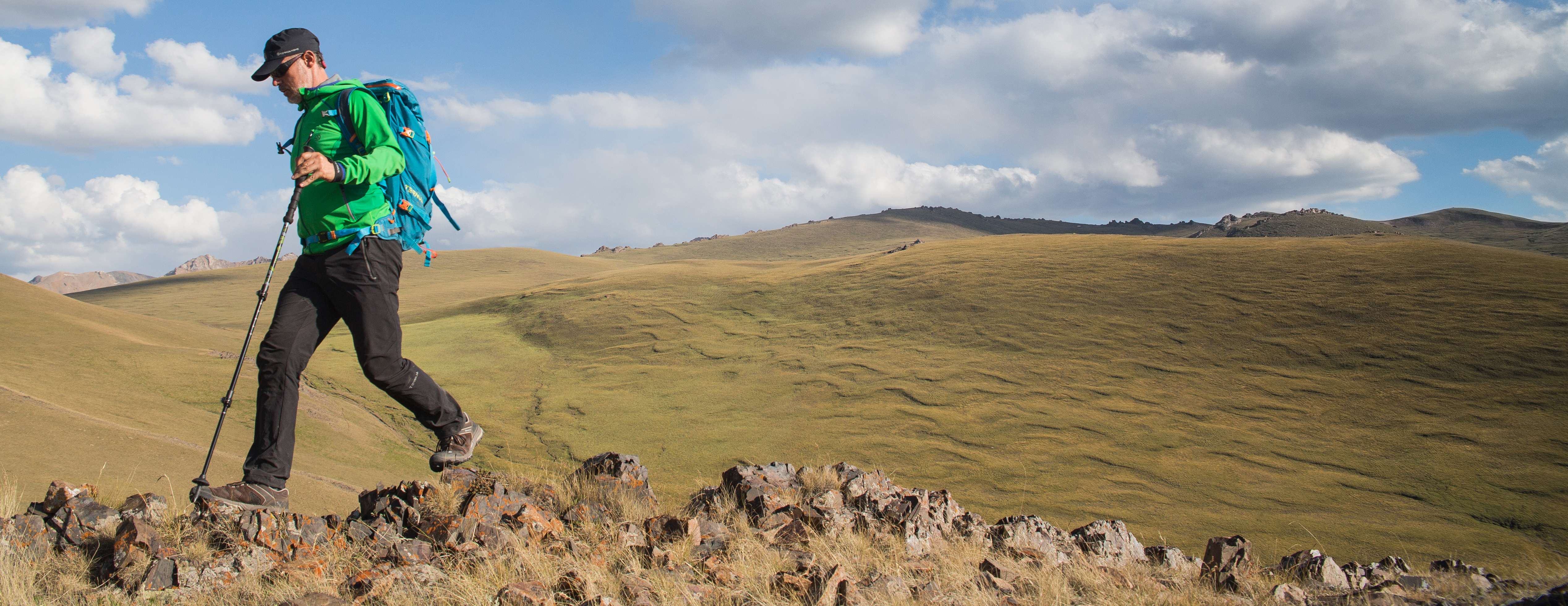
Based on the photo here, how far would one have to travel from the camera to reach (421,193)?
3346mm

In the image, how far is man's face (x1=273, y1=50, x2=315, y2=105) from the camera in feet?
10.1

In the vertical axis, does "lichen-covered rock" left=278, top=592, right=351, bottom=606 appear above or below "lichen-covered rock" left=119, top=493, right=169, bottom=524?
below

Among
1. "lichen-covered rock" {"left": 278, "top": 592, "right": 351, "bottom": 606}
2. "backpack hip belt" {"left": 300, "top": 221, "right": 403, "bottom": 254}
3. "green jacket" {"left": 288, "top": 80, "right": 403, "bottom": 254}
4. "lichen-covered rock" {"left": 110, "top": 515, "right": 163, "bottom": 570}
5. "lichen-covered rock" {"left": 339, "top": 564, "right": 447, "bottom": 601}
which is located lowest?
"lichen-covered rock" {"left": 339, "top": 564, "right": 447, "bottom": 601}

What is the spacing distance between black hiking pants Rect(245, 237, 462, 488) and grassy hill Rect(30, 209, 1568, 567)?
1.70 m

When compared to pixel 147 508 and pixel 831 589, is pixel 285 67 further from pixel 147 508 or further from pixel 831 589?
pixel 831 589

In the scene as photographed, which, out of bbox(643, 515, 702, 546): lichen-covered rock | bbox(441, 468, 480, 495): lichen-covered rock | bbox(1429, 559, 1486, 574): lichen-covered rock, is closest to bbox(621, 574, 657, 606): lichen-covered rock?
bbox(643, 515, 702, 546): lichen-covered rock

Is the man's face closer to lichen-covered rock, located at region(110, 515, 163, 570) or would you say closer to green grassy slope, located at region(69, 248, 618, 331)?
lichen-covered rock, located at region(110, 515, 163, 570)

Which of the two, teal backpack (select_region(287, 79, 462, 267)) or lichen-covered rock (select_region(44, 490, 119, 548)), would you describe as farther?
teal backpack (select_region(287, 79, 462, 267))

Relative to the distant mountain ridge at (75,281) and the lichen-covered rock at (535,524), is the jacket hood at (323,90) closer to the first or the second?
the lichen-covered rock at (535,524)

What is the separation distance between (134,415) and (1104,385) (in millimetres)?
10816

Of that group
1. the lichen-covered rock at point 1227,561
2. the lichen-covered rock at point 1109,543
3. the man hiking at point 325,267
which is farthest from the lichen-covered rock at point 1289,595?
the man hiking at point 325,267

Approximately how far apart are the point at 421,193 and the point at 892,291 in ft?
50.6

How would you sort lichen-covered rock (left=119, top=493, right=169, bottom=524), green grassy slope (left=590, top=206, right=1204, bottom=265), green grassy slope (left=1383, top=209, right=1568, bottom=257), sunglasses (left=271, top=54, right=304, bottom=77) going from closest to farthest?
1. lichen-covered rock (left=119, top=493, right=169, bottom=524)
2. sunglasses (left=271, top=54, right=304, bottom=77)
3. green grassy slope (left=1383, top=209, right=1568, bottom=257)
4. green grassy slope (left=590, top=206, right=1204, bottom=265)

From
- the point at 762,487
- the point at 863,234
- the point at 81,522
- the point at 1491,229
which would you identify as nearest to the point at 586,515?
the point at 762,487
